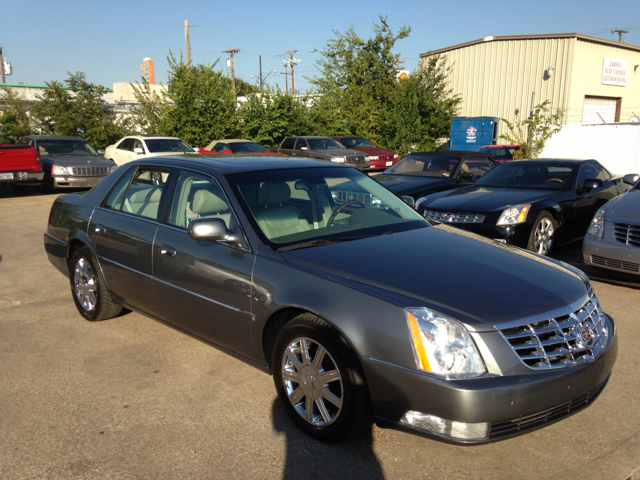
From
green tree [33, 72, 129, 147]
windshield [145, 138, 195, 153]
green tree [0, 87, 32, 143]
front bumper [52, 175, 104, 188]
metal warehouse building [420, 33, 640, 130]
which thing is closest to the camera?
front bumper [52, 175, 104, 188]

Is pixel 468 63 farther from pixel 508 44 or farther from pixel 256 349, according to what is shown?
pixel 256 349

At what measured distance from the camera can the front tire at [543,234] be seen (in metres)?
7.28

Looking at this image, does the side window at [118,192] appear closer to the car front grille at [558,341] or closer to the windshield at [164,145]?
the car front grille at [558,341]

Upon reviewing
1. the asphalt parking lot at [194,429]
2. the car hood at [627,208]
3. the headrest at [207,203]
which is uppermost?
the headrest at [207,203]

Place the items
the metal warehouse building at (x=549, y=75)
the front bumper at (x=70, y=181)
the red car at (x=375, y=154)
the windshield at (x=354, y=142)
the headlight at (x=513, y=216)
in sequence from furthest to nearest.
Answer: the metal warehouse building at (x=549, y=75), the windshield at (x=354, y=142), the red car at (x=375, y=154), the front bumper at (x=70, y=181), the headlight at (x=513, y=216)

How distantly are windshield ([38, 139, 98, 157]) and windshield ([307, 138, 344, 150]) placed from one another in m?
7.80

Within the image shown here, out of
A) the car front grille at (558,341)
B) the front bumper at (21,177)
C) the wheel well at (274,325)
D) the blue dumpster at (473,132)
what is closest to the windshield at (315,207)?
the wheel well at (274,325)

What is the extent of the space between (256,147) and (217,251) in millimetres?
16700

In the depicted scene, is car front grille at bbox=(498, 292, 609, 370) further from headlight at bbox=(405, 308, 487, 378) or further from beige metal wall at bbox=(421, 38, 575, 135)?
beige metal wall at bbox=(421, 38, 575, 135)

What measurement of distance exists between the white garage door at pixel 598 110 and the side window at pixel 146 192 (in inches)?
→ 1243

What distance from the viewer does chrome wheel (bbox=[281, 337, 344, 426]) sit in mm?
3006

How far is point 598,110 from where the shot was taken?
106 feet

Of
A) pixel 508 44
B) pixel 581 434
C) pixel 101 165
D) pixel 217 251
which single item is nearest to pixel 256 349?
pixel 217 251

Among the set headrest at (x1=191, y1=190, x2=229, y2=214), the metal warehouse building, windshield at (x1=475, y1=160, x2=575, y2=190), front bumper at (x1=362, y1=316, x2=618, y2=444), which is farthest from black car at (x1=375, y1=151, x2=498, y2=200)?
the metal warehouse building
